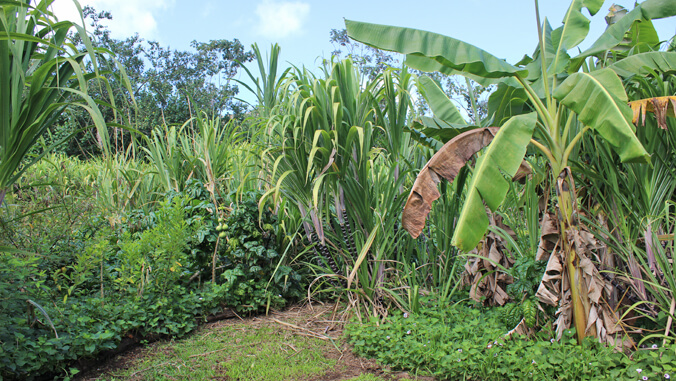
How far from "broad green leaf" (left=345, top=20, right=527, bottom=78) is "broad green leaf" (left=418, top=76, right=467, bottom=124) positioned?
107 cm

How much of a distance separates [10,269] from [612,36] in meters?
4.65

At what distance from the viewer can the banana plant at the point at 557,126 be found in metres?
2.74

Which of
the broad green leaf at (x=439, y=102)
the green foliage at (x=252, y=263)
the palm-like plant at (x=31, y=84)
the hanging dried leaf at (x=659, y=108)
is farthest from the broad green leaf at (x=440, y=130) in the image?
the palm-like plant at (x=31, y=84)

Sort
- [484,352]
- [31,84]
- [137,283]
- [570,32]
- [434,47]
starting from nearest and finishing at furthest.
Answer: [31,84]
[484,352]
[434,47]
[570,32]
[137,283]

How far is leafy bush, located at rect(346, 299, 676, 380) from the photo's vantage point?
112 inches

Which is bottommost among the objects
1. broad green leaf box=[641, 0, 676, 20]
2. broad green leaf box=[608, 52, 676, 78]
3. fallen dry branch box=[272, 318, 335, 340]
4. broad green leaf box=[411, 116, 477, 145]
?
fallen dry branch box=[272, 318, 335, 340]

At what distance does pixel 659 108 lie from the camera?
288cm

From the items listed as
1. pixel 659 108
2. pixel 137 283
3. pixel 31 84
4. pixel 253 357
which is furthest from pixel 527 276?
pixel 31 84

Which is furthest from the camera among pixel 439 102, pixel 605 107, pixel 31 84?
pixel 439 102

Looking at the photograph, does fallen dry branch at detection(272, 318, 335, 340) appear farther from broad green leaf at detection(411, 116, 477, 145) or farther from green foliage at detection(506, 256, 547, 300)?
broad green leaf at detection(411, 116, 477, 145)

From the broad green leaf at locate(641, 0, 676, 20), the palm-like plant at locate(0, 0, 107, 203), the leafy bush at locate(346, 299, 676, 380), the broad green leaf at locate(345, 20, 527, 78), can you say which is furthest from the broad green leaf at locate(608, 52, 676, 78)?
the palm-like plant at locate(0, 0, 107, 203)

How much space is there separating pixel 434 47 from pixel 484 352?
2281 mm

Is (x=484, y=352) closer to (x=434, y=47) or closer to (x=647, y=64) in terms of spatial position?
(x=434, y=47)

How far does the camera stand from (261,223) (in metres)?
4.54
